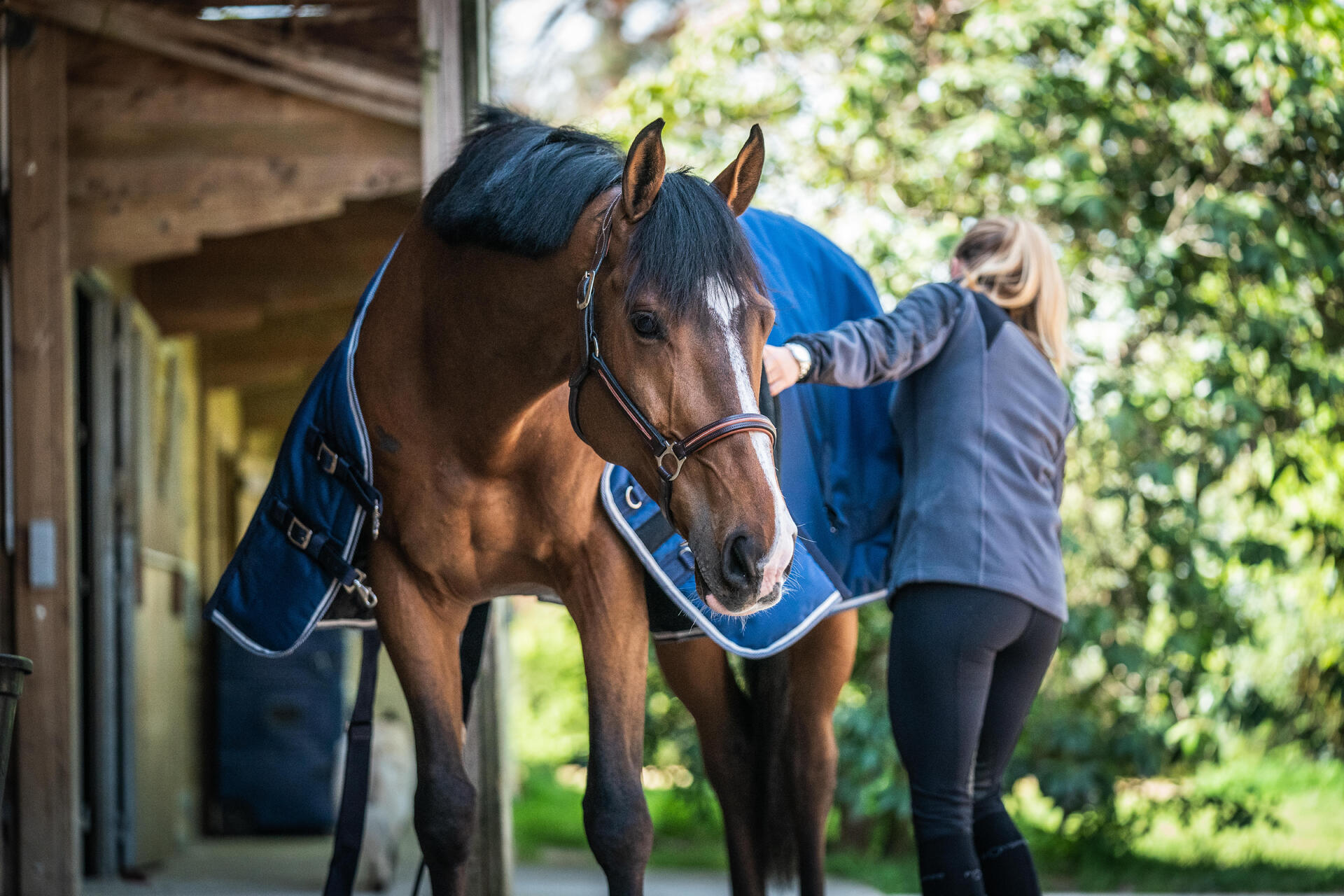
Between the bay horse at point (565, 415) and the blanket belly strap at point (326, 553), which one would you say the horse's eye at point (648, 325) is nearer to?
the bay horse at point (565, 415)

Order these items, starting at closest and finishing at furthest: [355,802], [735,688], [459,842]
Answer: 1. [459,842]
2. [355,802]
3. [735,688]

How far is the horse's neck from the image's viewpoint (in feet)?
6.01

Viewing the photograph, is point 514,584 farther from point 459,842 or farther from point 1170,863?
point 1170,863

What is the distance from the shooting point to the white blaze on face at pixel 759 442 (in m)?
1.50

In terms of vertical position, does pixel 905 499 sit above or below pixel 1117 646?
above

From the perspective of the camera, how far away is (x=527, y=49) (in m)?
10.1

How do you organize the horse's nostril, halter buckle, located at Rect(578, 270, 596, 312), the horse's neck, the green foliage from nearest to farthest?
the horse's nostril → halter buckle, located at Rect(578, 270, 596, 312) → the horse's neck → the green foliage

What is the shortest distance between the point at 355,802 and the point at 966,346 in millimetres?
1335

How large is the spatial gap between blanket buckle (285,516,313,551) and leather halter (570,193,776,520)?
0.62m

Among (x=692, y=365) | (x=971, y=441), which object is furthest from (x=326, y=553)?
(x=971, y=441)

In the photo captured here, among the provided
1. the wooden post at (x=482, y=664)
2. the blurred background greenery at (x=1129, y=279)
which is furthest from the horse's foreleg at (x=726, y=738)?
the blurred background greenery at (x=1129, y=279)

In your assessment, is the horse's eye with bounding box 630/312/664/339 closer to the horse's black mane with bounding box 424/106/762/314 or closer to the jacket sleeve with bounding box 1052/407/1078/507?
the horse's black mane with bounding box 424/106/762/314

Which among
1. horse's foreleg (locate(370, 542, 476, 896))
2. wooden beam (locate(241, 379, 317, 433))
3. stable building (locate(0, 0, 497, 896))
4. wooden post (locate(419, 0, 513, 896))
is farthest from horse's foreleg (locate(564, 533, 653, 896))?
wooden beam (locate(241, 379, 317, 433))

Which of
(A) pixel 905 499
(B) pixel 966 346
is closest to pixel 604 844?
(A) pixel 905 499
